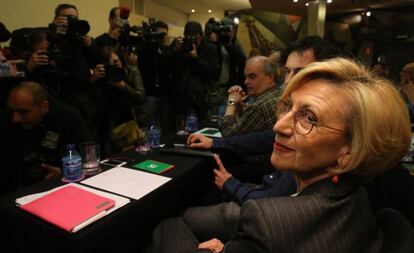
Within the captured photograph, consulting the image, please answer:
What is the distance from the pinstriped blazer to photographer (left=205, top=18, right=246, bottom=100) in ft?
7.84

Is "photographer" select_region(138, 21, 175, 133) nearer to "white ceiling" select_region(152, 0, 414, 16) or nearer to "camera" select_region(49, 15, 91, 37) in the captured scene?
"camera" select_region(49, 15, 91, 37)

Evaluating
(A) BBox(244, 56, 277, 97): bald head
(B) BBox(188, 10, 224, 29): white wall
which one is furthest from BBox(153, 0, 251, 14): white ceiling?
(A) BBox(244, 56, 277, 97): bald head

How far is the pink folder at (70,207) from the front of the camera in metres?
0.91

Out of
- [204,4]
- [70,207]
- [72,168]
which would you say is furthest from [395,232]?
[204,4]

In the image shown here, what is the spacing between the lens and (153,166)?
1384 millimetres

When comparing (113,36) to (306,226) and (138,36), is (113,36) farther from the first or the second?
(306,226)

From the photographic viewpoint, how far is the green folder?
1.34 m

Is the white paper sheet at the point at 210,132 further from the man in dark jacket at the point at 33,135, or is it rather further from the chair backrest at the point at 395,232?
the chair backrest at the point at 395,232

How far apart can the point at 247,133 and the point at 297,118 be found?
0.98 metres

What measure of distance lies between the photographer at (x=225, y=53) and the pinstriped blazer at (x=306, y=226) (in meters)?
2.39

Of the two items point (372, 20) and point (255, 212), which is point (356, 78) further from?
point (372, 20)

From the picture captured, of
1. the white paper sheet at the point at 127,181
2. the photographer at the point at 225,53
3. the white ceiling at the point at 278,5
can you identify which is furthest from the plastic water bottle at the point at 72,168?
the white ceiling at the point at 278,5

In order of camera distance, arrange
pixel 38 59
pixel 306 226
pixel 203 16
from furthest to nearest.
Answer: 1. pixel 203 16
2. pixel 38 59
3. pixel 306 226

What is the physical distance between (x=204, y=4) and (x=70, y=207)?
284 inches
